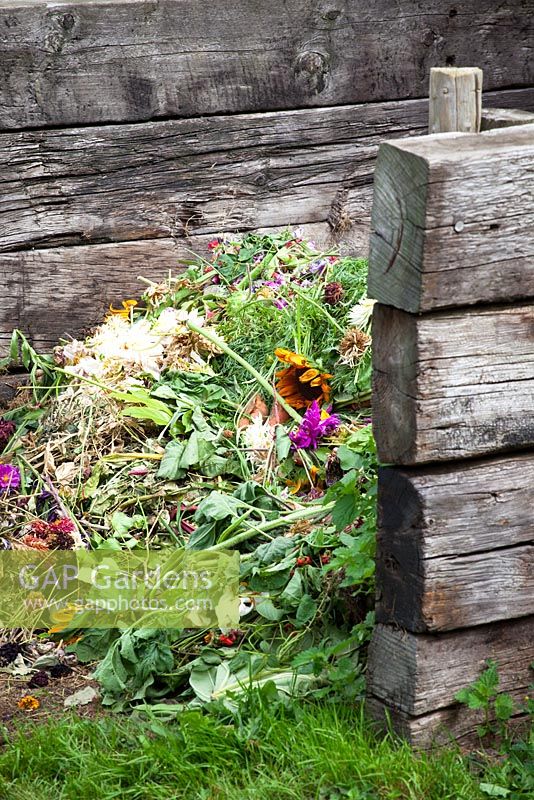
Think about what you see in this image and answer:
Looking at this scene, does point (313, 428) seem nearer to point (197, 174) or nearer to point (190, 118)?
point (197, 174)

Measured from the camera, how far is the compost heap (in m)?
2.99

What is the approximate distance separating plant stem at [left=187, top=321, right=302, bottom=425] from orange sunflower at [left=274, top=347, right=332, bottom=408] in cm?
3

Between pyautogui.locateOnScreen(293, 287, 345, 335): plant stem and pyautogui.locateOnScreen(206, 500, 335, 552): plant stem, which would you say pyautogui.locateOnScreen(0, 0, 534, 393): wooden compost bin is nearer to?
pyautogui.locateOnScreen(293, 287, 345, 335): plant stem

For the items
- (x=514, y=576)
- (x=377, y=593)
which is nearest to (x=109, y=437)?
(x=377, y=593)

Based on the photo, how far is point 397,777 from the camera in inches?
94.7

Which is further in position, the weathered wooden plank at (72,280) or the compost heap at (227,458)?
the weathered wooden plank at (72,280)

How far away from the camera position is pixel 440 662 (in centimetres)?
252

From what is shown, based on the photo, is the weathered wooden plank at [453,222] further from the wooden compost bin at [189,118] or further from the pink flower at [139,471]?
the wooden compost bin at [189,118]

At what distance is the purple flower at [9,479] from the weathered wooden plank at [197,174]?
1002mm

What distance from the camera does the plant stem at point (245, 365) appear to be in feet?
12.0

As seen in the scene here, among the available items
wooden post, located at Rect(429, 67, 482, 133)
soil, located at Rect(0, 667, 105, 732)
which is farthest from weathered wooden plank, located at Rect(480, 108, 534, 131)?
soil, located at Rect(0, 667, 105, 732)

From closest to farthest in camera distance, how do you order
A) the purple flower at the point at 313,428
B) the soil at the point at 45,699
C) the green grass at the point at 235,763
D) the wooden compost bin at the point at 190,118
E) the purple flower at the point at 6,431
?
the green grass at the point at 235,763 → the soil at the point at 45,699 → the purple flower at the point at 313,428 → the purple flower at the point at 6,431 → the wooden compost bin at the point at 190,118

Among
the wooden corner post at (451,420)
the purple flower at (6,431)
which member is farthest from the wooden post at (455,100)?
the purple flower at (6,431)

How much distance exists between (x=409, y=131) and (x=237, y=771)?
3.01 meters
